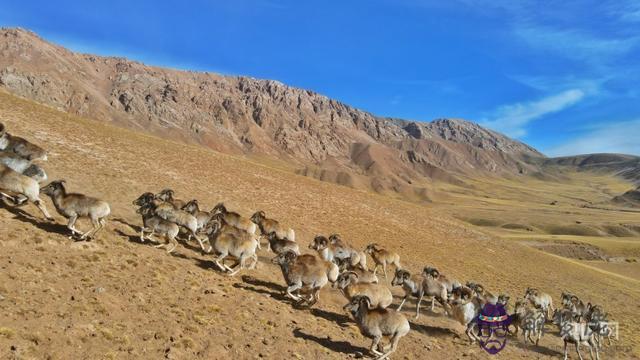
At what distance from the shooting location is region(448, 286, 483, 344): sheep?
17156 mm

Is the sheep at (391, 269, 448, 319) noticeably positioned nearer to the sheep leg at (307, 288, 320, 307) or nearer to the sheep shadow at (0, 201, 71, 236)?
the sheep leg at (307, 288, 320, 307)

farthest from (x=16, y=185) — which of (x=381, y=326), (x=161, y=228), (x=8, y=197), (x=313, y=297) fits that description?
(x=381, y=326)

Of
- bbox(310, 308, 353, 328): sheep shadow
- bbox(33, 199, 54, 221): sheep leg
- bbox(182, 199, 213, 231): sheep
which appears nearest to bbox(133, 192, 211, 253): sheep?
bbox(182, 199, 213, 231): sheep

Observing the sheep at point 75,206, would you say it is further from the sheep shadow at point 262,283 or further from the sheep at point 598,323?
the sheep at point 598,323

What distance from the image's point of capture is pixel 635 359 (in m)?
21.1

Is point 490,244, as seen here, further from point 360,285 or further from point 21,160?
point 21,160

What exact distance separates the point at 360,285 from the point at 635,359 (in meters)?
15.1

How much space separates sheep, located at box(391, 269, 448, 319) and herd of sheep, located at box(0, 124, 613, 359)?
1.7 inches

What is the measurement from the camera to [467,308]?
17172mm

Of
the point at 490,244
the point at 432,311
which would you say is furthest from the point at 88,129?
the point at 490,244

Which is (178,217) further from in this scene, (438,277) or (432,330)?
(438,277)

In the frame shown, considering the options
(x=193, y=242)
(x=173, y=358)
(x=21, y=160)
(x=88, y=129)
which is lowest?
(x=173, y=358)

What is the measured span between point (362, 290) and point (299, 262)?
242 cm

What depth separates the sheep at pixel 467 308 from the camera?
17.2 meters
